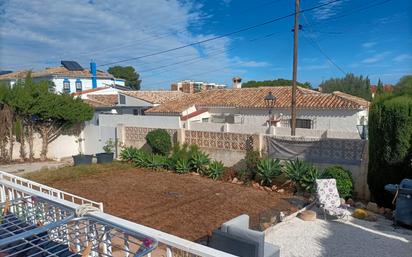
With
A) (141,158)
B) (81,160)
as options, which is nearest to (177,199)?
(141,158)

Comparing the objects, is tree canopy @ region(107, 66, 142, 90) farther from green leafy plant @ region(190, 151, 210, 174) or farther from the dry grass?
green leafy plant @ region(190, 151, 210, 174)

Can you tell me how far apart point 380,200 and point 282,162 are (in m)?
3.14

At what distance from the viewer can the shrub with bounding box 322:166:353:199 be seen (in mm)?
8008

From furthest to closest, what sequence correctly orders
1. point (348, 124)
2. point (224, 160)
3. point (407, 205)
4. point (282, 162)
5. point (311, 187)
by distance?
point (348, 124) < point (224, 160) < point (282, 162) < point (311, 187) < point (407, 205)

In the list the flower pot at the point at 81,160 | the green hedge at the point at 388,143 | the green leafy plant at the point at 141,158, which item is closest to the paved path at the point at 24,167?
the flower pot at the point at 81,160

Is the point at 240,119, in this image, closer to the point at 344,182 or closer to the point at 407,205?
the point at 344,182

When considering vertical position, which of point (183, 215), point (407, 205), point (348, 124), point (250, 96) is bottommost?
point (183, 215)

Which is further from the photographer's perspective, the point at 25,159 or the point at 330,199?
the point at 25,159

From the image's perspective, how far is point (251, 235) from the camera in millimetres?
3928

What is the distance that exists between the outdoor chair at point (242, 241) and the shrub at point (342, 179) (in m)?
4.56

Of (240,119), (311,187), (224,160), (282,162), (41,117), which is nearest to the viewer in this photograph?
(311,187)

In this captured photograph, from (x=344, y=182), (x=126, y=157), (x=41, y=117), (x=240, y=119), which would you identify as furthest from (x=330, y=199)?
(x=41, y=117)

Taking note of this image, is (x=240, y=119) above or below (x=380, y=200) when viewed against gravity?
above

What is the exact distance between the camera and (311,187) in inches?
340
